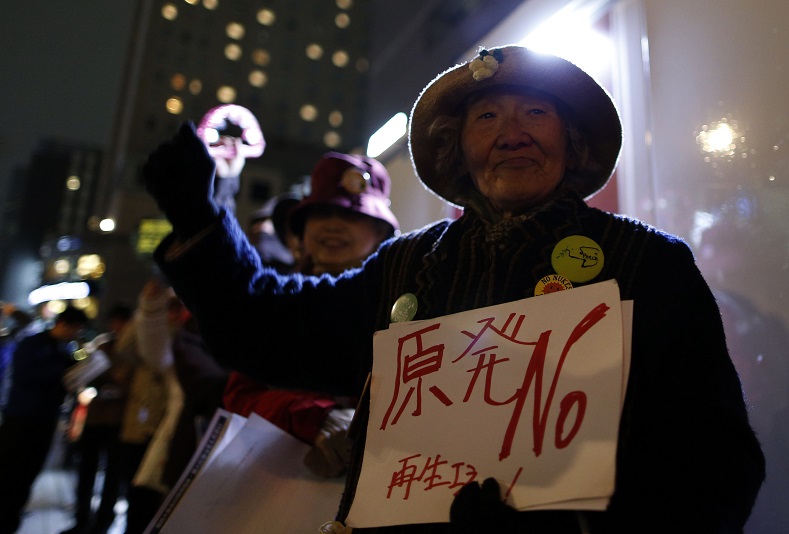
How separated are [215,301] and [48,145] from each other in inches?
1693

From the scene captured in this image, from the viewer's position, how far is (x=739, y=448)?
0.80 m

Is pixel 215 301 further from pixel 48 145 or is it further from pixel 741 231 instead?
pixel 48 145

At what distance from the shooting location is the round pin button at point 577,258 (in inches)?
37.4

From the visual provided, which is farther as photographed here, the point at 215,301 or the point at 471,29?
the point at 471,29

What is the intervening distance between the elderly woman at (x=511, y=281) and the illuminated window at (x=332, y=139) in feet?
144

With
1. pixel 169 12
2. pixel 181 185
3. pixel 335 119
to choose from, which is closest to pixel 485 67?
pixel 181 185

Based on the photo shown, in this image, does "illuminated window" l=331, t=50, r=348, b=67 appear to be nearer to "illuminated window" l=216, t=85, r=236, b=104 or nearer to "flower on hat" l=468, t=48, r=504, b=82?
"illuminated window" l=216, t=85, r=236, b=104

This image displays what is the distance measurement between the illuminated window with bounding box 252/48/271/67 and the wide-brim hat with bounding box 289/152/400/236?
46.1m

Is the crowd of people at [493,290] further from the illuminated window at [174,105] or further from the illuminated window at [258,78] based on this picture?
the illuminated window at [258,78]

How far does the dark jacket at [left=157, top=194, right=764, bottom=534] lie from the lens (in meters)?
0.79

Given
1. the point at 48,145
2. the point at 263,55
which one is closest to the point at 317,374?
the point at 48,145

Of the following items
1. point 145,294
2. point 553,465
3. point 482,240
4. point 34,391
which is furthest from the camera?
point 34,391

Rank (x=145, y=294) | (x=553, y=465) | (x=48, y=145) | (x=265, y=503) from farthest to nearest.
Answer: (x=48, y=145) < (x=145, y=294) < (x=265, y=503) < (x=553, y=465)

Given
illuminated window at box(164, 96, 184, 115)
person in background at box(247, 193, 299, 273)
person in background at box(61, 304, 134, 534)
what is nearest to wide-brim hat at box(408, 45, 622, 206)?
person in background at box(247, 193, 299, 273)
